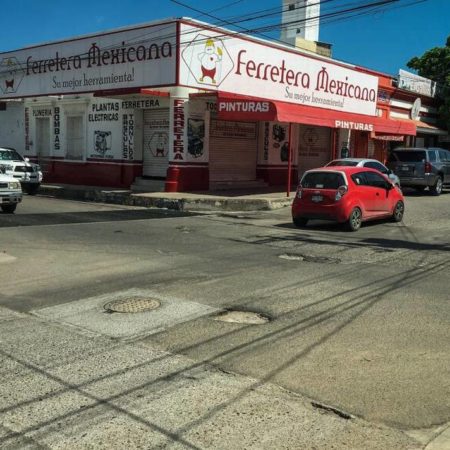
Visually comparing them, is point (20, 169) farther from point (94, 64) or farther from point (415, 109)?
point (415, 109)

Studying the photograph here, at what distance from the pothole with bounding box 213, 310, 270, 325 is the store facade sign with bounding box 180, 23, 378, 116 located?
51.4ft

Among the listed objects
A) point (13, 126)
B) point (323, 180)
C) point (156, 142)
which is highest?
point (13, 126)

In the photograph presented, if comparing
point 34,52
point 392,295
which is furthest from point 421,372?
point 34,52

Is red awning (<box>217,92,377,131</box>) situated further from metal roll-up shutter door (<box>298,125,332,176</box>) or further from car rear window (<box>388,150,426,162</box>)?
metal roll-up shutter door (<box>298,125,332,176</box>)

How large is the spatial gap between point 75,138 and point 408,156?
1496 centimetres

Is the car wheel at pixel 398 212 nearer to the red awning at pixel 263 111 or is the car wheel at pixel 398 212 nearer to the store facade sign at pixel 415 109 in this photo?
the red awning at pixel 263 111

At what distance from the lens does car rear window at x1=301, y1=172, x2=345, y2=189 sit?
13.9 m

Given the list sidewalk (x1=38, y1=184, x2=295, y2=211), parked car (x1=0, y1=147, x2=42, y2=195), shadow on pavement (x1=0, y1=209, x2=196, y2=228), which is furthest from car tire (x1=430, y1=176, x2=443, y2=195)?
parked car (x1=0, y1=147, x2=42, y2=195)

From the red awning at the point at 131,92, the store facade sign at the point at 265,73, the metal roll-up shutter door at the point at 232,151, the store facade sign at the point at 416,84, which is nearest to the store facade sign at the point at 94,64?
the red awning at the point at 131,92

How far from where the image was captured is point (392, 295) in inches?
299

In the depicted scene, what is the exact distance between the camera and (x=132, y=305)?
707cm

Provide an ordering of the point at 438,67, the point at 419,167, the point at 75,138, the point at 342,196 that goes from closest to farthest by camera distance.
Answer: the point at 342,196 < the point at 419,167 < the point at 75,138 < the point at 438,67

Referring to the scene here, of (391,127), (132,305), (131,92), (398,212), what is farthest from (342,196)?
(391,127)

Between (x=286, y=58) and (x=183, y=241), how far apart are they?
15815mm
